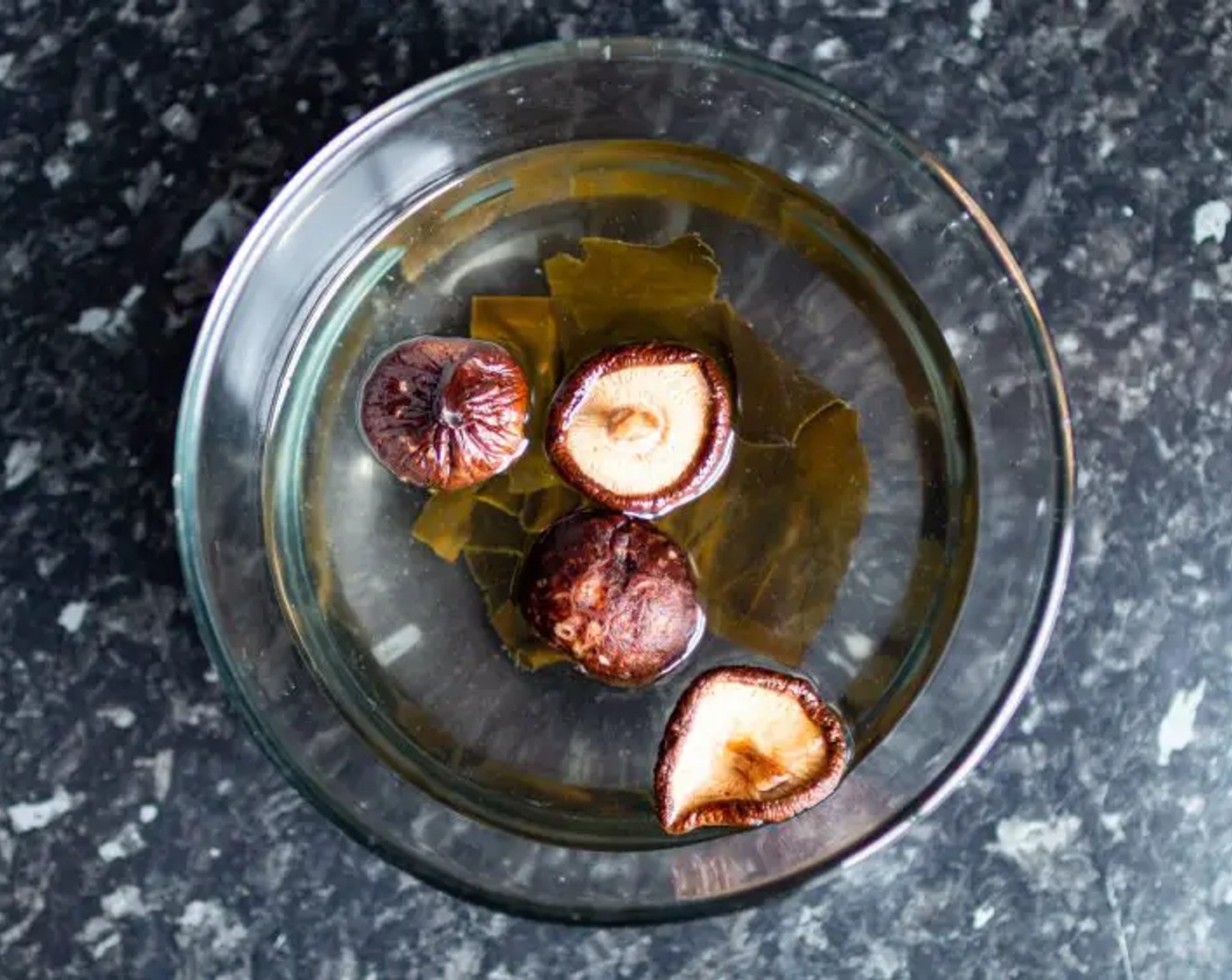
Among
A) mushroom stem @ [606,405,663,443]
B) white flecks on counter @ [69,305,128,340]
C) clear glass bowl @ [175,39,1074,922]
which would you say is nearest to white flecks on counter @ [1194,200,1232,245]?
clear glass bowl @ [175,39,1074,922]

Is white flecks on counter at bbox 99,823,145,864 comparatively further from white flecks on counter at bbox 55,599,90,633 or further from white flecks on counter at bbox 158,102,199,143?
white flecks on counter at bbox 158,102,199,143

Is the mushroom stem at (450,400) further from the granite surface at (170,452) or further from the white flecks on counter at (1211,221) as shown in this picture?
the white flecks on counter at (1211,221)

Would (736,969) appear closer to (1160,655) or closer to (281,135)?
(1160,655)

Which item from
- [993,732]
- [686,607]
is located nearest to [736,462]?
[686,607]

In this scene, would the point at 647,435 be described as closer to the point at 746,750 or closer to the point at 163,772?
the point at 746,750

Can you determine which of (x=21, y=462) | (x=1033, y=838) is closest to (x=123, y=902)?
(x=21, y=462)

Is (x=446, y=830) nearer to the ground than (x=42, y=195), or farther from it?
nearer to the ground
